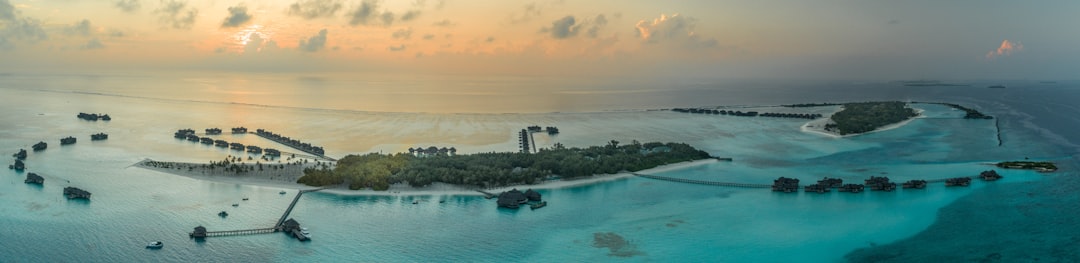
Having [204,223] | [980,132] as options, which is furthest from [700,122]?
[204,223]

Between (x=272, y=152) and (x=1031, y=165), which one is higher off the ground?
(x=1031, y=165)

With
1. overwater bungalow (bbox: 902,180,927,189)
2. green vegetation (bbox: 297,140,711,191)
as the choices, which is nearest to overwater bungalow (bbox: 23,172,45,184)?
green vegetation (bbox: 297,140,711,191)

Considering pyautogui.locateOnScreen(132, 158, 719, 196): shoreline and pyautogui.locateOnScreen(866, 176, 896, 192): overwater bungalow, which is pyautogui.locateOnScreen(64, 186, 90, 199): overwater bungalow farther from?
pyautogui.locateOnScreen(866, 176, 896, 192): overwater bungalow

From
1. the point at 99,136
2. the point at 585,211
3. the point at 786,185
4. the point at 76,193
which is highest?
the point at 99,136

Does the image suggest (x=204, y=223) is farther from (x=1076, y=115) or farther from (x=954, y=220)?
(x=1076, y=115)

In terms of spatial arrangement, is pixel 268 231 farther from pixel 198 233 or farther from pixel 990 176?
pixel 990 176

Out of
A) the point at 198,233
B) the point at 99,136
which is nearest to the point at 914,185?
the point at 198,233
